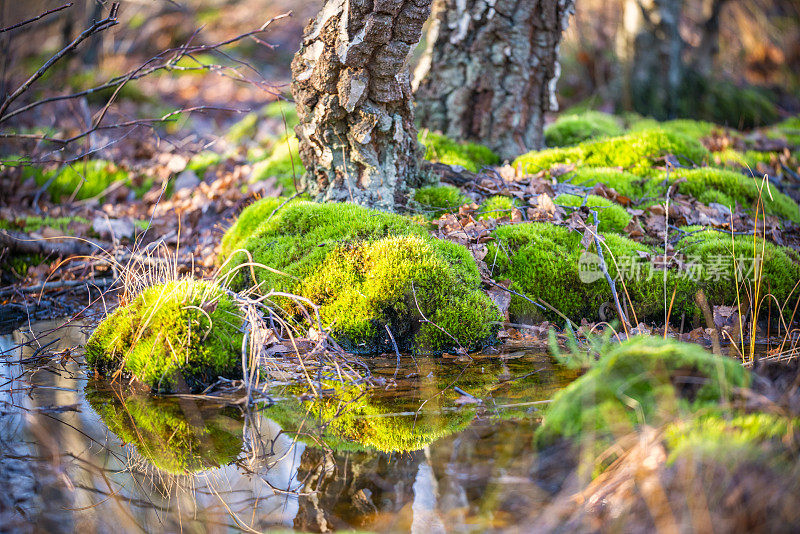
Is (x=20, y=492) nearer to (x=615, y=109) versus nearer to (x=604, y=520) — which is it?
(x=604, y=520)

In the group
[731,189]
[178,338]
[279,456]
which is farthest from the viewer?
[731,189]

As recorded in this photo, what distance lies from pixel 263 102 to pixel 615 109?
21.9ft

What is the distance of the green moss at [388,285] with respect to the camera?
11.2 ft

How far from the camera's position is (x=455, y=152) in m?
5.28

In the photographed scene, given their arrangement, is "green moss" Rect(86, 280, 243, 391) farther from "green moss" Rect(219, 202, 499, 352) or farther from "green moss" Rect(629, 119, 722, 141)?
"green moss" Rect(629, 119, 722, 141)

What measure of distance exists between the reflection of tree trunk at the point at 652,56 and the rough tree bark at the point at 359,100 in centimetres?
552

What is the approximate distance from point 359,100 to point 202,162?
3.75 metres

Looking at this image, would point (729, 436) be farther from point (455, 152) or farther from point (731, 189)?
point (455, 152)

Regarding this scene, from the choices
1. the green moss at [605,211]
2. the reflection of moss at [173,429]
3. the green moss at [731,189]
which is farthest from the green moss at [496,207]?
the reflection of moss at [173,429]

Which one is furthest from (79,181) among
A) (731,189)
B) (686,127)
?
(686,127)

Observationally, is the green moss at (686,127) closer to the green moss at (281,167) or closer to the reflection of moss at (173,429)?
the green moss at (281,167)

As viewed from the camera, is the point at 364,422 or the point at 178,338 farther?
the point at 178,338

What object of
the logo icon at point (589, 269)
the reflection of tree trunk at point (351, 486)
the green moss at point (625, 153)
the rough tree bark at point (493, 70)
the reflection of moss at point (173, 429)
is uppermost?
the rough tree bark at point (493, 70)

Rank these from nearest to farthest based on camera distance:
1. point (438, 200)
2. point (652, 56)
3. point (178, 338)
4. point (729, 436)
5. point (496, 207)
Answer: point (729, 436) → point (178, 338) → point (496, 207) → point (438, 200) → point (652, 56)
